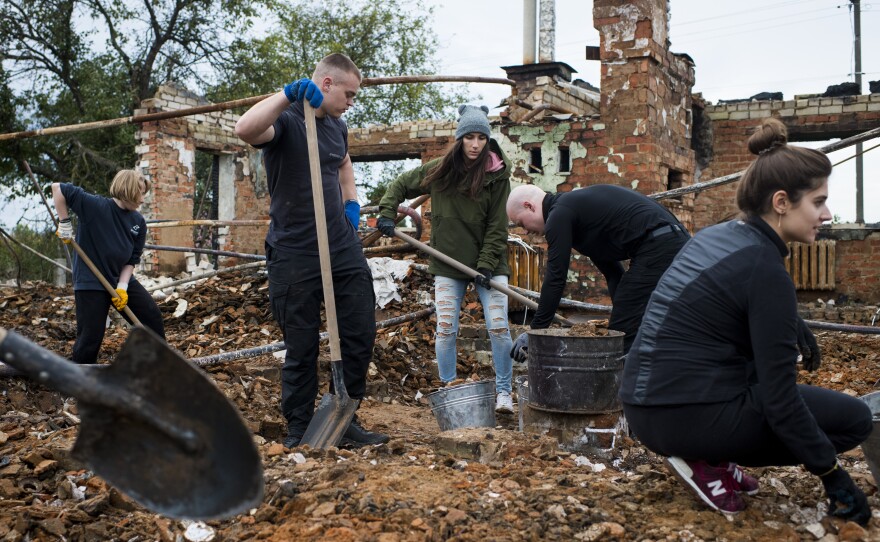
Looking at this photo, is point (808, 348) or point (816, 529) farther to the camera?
point (808, 348)

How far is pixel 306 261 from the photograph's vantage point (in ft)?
12.8

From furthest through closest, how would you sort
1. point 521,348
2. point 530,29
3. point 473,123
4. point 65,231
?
point 530,29, point 65,231, point 473,123, point 521,348

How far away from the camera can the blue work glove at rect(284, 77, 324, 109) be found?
3674mm

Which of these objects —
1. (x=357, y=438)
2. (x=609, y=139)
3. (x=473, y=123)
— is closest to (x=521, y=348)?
(x=357, y=438)

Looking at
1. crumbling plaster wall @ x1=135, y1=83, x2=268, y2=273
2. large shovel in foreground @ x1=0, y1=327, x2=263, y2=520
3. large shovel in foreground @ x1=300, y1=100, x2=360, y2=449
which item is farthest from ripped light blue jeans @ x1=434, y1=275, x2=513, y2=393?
crumbling plaster wall @ x1=135, y1=83, x2=268, y2=273

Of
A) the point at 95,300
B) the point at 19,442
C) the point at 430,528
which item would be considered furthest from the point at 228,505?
the point at 95,300

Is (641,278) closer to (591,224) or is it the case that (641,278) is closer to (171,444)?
(591,224)

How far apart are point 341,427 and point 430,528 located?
133 cm

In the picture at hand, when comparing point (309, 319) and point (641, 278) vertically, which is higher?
point (641, 278)

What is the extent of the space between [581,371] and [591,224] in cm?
77

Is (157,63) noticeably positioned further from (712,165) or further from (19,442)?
(19,442)

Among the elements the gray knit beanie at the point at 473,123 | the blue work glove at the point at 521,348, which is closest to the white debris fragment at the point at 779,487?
the blue work glove at the point at 521,348

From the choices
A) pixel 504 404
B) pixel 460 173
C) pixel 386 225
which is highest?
pixel 460 173

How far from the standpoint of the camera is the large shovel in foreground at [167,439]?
205cm
